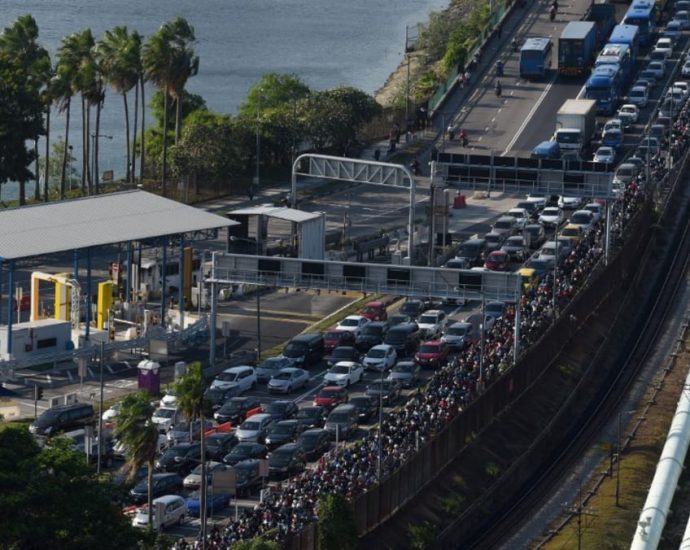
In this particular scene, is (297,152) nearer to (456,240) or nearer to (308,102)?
(308,102)

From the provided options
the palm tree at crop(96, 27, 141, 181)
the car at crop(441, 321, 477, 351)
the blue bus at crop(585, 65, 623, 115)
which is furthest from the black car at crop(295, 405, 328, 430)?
the blue bus at crop(585, 65, 623, 115)

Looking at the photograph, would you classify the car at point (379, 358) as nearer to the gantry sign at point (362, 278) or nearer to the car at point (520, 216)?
the gantry sign at point (362, 278)

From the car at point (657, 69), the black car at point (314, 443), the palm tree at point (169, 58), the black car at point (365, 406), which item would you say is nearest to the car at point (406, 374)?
the black car at point (365, 406)

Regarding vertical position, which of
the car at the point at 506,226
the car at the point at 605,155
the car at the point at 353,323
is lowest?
the car at the point at 353,323

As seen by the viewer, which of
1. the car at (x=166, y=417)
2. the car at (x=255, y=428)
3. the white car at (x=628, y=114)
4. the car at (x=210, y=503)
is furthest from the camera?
the white car at (x=628, y=114)

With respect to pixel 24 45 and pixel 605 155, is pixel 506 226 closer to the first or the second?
pixel 605 155
